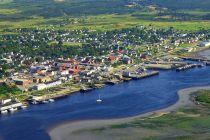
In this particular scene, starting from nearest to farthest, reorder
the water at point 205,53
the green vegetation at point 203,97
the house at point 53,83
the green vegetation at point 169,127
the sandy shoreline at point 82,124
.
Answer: the green vegetation at point 169,127, the sandy shoreline at point 82,124, the green vegetation at point 203,97, the house at point 53,83, the water at point 205,53

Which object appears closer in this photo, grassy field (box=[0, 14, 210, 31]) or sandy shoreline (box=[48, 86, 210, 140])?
sandy shoreline (box=[48, 86, 210, 140])

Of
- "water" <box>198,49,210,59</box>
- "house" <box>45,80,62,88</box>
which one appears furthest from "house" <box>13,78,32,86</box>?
"water" <box>198,49,210,59</box>

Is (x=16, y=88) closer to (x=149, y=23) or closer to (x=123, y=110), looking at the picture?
(x=123, y=110)

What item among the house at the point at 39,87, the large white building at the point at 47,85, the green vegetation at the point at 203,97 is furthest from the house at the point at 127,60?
the green vegetation at the point at 203,97

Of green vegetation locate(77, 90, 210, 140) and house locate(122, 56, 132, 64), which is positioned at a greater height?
green vegetation locate(77, 90, 210, 140)

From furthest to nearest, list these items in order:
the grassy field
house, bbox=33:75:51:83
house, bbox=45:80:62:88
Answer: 1. the grassy field
2. house, bbox=33:75:51:83
3. house, bbox=45:80:62:88

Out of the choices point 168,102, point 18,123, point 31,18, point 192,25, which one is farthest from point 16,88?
point 31,18

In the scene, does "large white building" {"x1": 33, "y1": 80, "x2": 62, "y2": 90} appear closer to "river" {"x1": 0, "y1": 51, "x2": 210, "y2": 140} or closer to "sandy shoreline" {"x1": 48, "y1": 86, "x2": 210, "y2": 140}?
"river" {"x1": 0, "y1": 51, "x2": 210, "y2": 140}

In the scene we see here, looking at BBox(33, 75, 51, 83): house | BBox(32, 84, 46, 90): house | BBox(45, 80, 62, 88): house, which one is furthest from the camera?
BBox(33, 75, 51, 83): house

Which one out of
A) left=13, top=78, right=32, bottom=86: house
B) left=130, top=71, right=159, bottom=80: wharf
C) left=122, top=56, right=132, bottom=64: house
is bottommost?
left=130, top=71, right=159, bottom=80: wharf

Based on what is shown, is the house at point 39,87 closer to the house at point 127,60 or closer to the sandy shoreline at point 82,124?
the sandy shoreline at point 82,124
